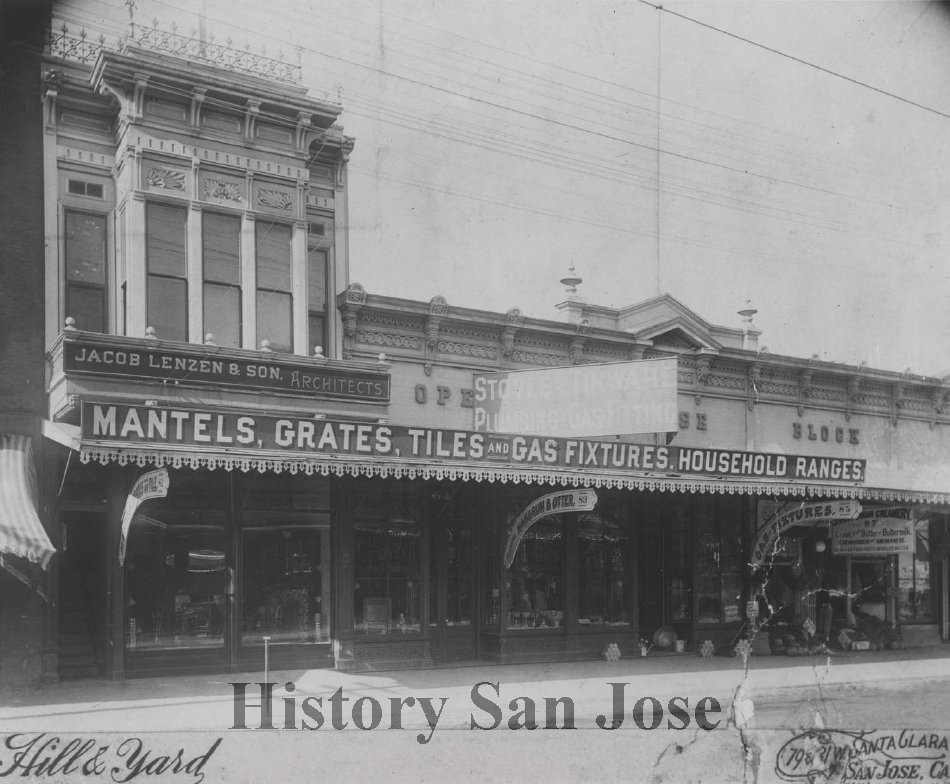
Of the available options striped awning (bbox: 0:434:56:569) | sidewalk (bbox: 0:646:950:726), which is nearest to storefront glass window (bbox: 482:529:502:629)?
sidewalk (bbox: 0:646:950:726)

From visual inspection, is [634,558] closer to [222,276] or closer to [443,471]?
[443,471]

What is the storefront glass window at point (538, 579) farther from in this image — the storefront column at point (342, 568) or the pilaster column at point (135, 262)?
the pilaster column at point (135, 262)

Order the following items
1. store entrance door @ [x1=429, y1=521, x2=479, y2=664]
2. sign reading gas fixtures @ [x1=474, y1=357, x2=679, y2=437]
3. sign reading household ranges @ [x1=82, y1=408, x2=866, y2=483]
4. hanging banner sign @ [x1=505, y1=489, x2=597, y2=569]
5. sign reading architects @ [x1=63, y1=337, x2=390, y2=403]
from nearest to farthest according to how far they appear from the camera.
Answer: sign reading household ranges @ [x1=82, y1=408, x2=866, y2=483]
sign reading architects @ [x1=63, y1=337, x2=390, y2=403]
hanging banner sign @ [x1=505, y1=489, x2=597, y2=569]
store entrance door @ [x1=429, y1=521, x2=479, y2=664]
sign reading gas fixtures @ [x1=474, y1=357, x2=679, y2=437]

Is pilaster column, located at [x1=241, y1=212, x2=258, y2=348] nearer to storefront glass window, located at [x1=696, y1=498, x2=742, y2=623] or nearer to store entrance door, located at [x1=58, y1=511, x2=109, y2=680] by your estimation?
store entrance door, located at [x1=58, y1=511, x2=109, y2=680]

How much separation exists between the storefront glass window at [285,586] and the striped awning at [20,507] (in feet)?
11.3

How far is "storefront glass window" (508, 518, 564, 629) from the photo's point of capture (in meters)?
18.0

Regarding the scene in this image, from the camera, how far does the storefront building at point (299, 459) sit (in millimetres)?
14430

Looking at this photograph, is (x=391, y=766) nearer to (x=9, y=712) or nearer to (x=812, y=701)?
(x=9, y=712)

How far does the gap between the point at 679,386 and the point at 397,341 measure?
6.87 metres

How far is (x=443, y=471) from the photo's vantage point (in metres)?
14.9

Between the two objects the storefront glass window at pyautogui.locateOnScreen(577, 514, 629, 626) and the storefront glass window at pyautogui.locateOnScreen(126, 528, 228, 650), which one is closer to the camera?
the storefront glass window at pyautogui.locateOnScreen(126, 528, 228, 650)

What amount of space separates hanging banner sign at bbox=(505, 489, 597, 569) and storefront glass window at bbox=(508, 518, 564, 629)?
65 cm

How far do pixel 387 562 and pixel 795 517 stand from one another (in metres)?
7.73

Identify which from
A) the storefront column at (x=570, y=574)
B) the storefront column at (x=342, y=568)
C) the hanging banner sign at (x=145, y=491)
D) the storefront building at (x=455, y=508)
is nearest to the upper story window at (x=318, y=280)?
the storefront building at (x=455, y=508)
